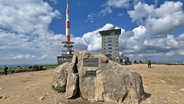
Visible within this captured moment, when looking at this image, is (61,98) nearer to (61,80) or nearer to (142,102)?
(61,80)

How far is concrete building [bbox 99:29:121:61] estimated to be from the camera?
64250 millimetres

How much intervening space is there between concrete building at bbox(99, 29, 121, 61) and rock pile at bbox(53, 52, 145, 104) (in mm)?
50692

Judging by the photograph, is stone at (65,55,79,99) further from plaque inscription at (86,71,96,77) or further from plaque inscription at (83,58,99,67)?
plaque inscription at (83,58,99,67)

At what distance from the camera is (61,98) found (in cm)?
1252

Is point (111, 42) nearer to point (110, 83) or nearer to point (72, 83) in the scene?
point (72, 83)

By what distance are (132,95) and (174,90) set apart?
491 centimetres

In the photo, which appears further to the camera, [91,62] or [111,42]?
[111,42]

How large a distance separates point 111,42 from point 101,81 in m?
54.4

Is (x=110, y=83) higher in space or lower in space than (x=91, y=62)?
lower

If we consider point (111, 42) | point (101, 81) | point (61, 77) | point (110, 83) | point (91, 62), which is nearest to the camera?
point (110, 83)

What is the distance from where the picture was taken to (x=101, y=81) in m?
12.2

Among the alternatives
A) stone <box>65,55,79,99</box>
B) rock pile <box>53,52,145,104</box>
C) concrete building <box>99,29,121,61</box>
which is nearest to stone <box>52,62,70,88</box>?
rock pile <box>53,52,145,104</box>

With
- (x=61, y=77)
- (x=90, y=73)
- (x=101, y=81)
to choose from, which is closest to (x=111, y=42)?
(x=61, y=77)

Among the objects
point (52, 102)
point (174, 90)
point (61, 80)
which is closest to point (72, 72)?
point (61, 80)
